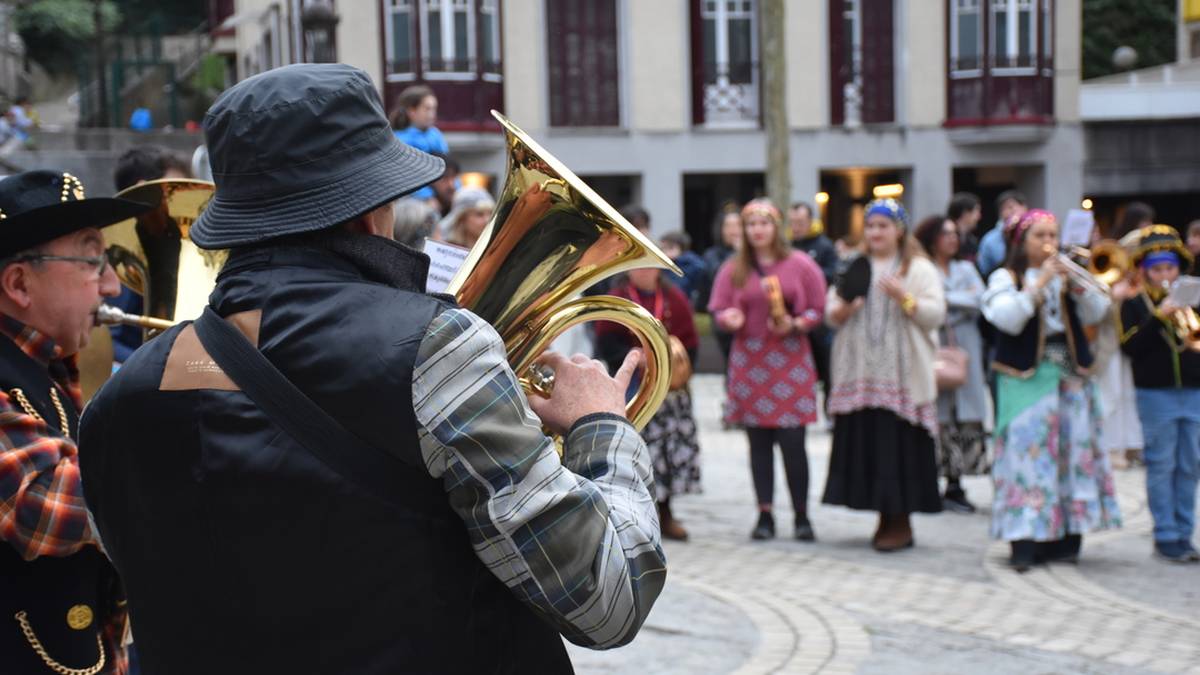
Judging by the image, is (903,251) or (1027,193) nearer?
(903,251)

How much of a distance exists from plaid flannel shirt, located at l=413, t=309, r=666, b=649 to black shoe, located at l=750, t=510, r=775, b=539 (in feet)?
19.8

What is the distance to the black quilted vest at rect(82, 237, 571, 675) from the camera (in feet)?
6.08

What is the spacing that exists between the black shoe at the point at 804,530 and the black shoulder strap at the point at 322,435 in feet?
20.4

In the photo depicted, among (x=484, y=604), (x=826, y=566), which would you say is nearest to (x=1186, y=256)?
(x=826, y=566)

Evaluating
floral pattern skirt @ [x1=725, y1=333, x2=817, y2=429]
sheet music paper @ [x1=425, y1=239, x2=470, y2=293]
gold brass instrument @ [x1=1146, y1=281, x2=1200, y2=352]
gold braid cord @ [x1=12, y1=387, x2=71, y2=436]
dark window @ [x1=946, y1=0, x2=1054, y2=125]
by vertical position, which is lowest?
floral pattern skirt @ [x1=725, y1=333, x2=817, y2=429]

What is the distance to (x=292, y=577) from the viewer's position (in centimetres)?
189

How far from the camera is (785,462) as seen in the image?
7.89m

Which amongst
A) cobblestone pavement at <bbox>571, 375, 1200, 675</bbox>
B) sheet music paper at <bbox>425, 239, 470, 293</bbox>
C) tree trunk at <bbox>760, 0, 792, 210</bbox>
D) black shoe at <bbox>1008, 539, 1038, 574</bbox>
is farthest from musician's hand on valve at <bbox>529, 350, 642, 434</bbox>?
tree trunk at <bbox>760, 0, 792, 210</bbox>

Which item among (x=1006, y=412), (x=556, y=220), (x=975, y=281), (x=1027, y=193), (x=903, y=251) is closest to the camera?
(x=556, y=220)

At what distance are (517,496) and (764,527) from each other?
6.24 m

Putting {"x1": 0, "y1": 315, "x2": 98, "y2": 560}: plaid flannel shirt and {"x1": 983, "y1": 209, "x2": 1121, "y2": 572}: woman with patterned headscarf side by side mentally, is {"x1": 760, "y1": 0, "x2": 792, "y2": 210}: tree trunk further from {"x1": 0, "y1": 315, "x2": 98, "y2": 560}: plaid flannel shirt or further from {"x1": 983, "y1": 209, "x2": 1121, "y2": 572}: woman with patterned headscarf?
{"x1": 0, "y1": 315, "x2": 98, "y2": 560}: plaid flannel shirt

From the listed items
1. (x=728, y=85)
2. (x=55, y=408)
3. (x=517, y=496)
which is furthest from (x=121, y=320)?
(x=728, y=85)

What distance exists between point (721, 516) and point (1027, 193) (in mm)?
19206

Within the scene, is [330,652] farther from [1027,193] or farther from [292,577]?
[1027,193]
